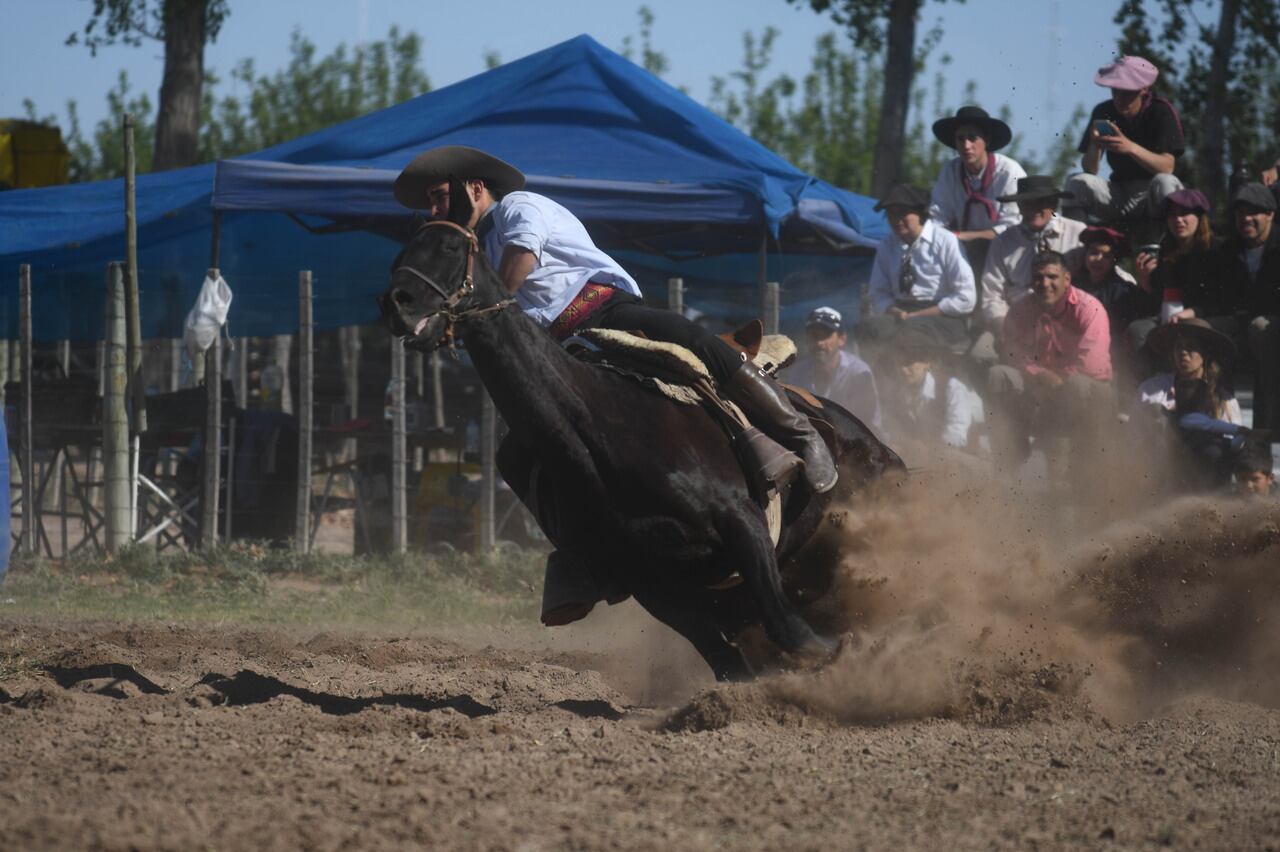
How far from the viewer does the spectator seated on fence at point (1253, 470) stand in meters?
8.88

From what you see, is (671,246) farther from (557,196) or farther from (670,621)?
(670,621)

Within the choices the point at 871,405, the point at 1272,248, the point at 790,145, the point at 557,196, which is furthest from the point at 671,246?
the point at 790,145

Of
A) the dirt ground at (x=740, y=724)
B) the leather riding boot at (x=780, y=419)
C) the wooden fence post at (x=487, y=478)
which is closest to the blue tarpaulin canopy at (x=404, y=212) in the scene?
the wooden fence post at (x=487, y=478)

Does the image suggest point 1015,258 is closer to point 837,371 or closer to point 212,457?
point 837,371

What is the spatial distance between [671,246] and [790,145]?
26.0m

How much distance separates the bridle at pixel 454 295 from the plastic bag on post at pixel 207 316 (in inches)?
270

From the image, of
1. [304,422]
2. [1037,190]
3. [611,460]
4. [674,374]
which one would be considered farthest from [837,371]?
[611,460]

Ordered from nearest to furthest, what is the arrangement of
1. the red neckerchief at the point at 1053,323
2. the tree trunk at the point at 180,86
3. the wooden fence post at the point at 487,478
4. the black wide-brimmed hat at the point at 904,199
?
the red neckerchief at the point at 1053,323
the black wide-brimmed hat at the point at 904,199
the wooden fence post at the point at 487,478
the tree trunk at the point at 180,86

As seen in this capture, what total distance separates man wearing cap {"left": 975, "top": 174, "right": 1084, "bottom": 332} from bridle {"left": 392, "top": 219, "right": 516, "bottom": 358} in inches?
233

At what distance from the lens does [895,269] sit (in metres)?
11.0

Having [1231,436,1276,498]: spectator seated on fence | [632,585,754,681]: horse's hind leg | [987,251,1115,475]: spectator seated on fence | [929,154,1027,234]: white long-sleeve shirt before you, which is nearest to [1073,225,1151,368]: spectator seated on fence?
[987,251,1115,475]: spectator seated on fence

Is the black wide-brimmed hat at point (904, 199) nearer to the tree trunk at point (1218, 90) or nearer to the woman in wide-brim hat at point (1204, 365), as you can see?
the woman in wide-brim hat at point (1204, 365)

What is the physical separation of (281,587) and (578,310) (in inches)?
226

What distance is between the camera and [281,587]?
11.1 metres
